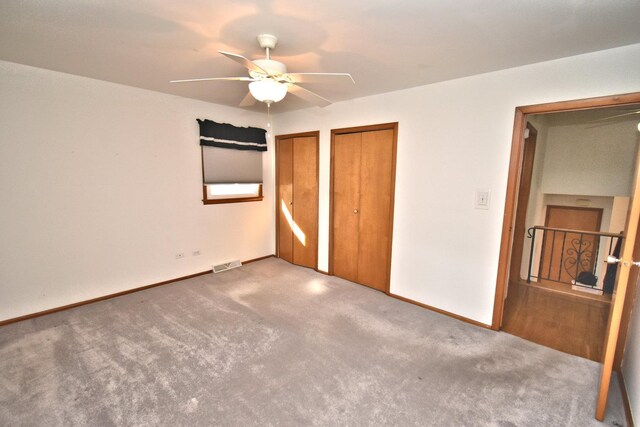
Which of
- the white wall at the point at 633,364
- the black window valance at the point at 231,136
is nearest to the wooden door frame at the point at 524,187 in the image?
the white wall at the point at 633,364

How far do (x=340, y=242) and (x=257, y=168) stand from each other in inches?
70.0

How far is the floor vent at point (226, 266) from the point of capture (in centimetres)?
411

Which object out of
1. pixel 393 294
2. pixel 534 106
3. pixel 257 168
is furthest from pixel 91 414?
pixel 534 106

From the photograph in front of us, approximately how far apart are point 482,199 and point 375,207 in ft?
3.90

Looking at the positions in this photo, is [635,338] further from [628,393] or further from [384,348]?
[384,348]

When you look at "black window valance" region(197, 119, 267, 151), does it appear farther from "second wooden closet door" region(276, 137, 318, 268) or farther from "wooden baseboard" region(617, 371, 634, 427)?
"wooden baseboard" region(617, 371, 634, 427)

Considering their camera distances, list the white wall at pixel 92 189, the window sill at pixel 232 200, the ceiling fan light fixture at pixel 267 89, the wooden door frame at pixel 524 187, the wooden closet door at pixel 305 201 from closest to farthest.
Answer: the ceiling fan light fixture at pixel 267 89 → the white wall at pixel 92 189 → the wooden door frame at pixel 524 187 → the window sill at pixel 232 200 → the wooden closet door at pixel 305 201

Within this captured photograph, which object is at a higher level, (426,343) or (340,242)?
(340,242)

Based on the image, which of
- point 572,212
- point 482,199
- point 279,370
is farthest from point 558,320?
point 572,212

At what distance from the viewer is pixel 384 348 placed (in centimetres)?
237

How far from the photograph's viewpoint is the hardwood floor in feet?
8.14

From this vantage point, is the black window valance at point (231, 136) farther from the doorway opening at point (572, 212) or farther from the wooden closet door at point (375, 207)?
the doorway opening at point (572, 212)

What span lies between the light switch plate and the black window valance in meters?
3.12

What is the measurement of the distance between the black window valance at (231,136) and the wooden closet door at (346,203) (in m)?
1.33
